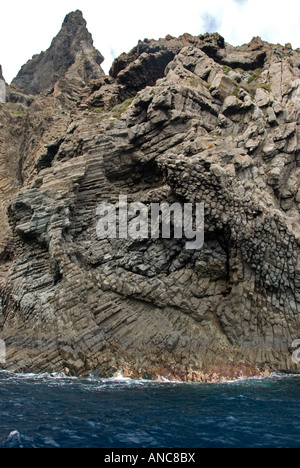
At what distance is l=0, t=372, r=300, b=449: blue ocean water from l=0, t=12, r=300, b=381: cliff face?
3.22 meters

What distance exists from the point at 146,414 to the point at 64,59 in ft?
333

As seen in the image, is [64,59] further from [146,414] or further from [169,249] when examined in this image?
[146,414]

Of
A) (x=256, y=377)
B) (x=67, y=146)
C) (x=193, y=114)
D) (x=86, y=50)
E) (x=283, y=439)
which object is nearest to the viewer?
(x=283, y=439)

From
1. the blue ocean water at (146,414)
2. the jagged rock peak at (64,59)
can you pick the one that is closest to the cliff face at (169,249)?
the blue ocean water at (146,414)

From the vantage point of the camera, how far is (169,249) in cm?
2872

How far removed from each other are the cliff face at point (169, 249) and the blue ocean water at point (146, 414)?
A: 127 inches

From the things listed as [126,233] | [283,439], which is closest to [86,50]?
[126,233]

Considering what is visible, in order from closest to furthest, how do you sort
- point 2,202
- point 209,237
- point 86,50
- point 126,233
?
point 209,237
point 126,233
point 2,202
point 86,50

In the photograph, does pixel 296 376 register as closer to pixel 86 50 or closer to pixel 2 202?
pixel 2 202

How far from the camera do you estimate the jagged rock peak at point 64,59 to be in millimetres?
84688

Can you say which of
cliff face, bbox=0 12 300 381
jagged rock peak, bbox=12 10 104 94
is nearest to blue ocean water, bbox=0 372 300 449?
cliff face, bbox=0 12 300 381

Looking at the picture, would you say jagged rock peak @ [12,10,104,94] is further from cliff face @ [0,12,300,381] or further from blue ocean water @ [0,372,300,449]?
blue ocean water @ [0,372,300,449]
